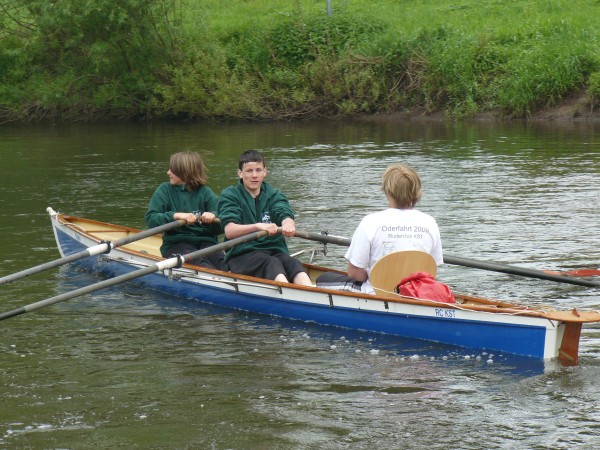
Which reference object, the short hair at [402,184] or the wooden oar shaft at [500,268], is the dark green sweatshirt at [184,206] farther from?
the short hair at [402,184]

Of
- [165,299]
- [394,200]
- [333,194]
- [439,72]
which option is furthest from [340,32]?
[394,200]

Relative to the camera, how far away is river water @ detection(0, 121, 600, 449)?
22.0 ft

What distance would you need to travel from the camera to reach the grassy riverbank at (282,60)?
27250mm

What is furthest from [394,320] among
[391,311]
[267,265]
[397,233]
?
[267,265]

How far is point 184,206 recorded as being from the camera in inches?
410

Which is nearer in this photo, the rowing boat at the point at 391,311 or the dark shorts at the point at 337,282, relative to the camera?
the rowing boat at the point at 391,311

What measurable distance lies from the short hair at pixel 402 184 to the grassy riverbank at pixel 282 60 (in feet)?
61.3

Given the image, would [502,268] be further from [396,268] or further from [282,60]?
[282,60]

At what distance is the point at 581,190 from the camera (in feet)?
52.0

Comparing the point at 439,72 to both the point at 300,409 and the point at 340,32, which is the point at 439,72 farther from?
the point at 300,409

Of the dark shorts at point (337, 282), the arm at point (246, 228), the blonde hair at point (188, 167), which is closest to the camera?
the dark shorts at point (337, 282)

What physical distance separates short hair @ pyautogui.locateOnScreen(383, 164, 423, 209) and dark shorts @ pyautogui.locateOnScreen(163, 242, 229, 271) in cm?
258

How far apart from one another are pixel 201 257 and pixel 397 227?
8.99ft

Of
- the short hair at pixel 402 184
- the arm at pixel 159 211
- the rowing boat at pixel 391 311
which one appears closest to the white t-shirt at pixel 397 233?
the short hair at pixel 402 184
